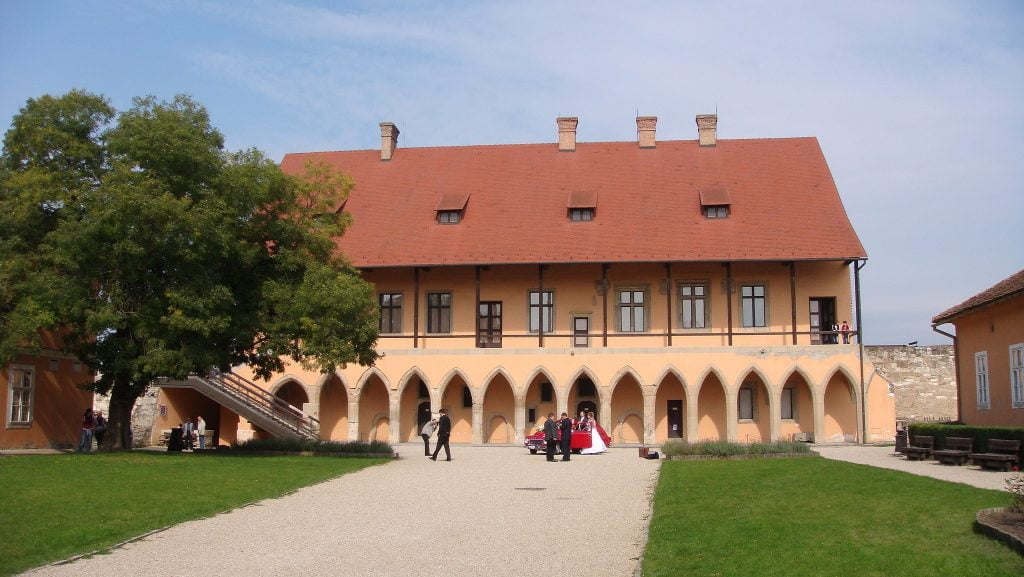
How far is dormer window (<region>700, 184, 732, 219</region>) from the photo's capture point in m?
37.6

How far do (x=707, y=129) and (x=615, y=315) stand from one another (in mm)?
9141

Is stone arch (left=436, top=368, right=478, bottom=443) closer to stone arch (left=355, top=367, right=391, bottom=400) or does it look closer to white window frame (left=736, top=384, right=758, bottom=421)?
stone arch (left=355, top=367, right=391, bottom=400)

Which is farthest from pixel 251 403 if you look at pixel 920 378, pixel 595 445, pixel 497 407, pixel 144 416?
pixel 920 378

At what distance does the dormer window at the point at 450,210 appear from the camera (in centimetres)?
3878

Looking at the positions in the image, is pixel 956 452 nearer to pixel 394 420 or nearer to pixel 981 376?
pixel 981 376

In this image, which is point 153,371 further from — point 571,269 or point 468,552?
point 571,269

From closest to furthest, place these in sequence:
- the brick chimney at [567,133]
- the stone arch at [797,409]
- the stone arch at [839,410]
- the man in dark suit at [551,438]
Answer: the man in dark suit at [551,438] < the stone arch at [839,410] < the stone arch at [797,409] < the brick chimney at [567,133]

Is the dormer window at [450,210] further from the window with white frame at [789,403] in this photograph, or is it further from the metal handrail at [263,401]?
the window with white frame at [789,403]

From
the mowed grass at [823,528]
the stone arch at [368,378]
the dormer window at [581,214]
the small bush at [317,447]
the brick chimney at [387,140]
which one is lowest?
the mowed grass at [823,528]

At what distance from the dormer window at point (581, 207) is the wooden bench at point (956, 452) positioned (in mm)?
18515

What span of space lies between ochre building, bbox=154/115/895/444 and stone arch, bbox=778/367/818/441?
Result: 0.07 metres

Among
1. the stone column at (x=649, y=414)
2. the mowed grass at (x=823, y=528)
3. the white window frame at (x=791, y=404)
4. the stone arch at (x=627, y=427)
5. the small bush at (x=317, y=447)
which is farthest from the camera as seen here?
the stone arch at (x=627, y=427)

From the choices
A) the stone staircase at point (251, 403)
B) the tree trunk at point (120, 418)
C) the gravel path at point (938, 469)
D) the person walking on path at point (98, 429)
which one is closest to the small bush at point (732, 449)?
the gravel path at point (938, 469)

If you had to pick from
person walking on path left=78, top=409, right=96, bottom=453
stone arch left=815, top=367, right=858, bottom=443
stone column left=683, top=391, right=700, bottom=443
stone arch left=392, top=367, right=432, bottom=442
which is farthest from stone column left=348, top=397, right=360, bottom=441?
stone arch left=815, top=367, right=858, bottom=443
